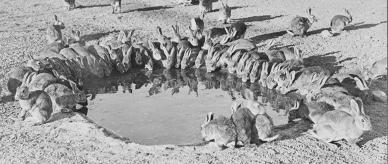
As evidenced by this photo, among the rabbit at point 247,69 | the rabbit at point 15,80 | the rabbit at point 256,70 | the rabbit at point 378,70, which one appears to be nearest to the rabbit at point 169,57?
the rabbit at point 247,69

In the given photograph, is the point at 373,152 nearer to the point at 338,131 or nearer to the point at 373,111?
the point at 338,131

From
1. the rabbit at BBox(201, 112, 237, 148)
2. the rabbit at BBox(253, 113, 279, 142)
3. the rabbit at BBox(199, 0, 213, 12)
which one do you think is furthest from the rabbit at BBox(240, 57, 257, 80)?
the rabbit at BBox(199, 0, 213, 12)

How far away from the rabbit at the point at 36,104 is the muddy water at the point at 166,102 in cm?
82

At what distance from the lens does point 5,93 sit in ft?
34.9

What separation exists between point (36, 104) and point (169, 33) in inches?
269

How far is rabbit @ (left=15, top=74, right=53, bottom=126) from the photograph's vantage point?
912cm

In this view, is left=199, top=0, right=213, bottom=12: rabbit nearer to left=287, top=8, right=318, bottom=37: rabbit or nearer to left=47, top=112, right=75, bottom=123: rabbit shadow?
left=287, top=8, right=318, bottom=37: rabbit

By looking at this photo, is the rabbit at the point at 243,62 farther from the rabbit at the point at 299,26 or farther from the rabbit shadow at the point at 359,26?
the rabbit shadow at the point at 359,26

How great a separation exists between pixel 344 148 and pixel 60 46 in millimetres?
6751

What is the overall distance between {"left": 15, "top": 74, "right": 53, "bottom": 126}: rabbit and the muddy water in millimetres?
819

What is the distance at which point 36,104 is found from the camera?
29.9ft

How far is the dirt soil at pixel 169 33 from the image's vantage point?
815 centimetres

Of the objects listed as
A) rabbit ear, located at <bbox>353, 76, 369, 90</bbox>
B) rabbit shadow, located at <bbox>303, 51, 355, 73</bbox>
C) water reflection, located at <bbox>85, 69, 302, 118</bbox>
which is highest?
rabbit shadow, located at <bbox>303, 51, 355, 73</bbox>

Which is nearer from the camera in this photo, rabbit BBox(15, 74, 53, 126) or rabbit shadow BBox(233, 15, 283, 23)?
rabbit BBox(15, 74, 53, 126)
